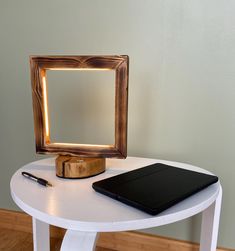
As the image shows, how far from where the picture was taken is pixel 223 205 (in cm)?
102

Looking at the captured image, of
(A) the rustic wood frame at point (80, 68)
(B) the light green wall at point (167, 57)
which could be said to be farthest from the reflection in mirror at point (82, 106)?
(A) the rustic wood frame at point (80, 68)

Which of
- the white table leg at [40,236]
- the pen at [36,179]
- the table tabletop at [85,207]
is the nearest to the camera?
the table tabletop at [85,207]

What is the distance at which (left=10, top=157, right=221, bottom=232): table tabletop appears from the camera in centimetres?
52

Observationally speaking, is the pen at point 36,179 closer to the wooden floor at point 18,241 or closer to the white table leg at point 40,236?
the white table leg at point 40,236

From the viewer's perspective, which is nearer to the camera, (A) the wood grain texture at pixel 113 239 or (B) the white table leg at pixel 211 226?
(B) the white table leg at pixel 211 226

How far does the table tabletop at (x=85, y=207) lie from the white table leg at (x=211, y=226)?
0.34 ft

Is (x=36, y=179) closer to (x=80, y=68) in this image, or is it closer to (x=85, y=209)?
(x=85, y=209)

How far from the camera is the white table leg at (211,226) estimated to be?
0.75 meters

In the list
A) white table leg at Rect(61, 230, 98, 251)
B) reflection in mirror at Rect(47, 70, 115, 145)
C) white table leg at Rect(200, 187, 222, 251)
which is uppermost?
reflection in mirror at Rect(47, 70, 115, 145)

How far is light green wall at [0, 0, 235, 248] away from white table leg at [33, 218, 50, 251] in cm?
45

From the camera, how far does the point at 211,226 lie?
0.77 meters

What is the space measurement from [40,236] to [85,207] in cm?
42

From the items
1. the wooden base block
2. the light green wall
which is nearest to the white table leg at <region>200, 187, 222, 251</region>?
the light green wall

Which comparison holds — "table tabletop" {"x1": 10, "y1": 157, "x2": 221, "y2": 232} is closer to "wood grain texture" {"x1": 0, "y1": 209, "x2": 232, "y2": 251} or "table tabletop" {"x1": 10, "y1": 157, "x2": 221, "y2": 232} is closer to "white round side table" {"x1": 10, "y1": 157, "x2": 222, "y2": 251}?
"white round side table" {"x1": 10, "y1": 157, "x2": 222, "y2": 251}
